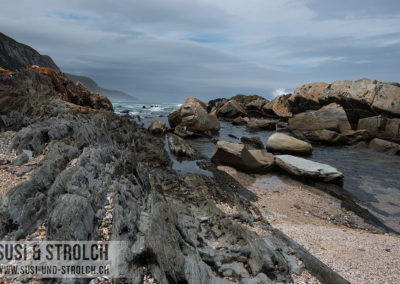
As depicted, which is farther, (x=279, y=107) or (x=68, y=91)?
(x=279, y=107)

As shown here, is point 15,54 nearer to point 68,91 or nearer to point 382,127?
point 68,91

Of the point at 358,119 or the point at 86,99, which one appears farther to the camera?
the point at 358,119

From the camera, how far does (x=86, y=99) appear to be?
3198 cm

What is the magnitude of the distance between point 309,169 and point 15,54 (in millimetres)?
123498

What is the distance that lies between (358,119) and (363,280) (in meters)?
34.3

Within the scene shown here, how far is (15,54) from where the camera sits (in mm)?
98312

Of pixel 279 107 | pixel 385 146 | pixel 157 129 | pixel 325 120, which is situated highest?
pixel 279 107

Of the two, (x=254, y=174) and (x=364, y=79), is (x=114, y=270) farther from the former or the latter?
(x=364, y=79)

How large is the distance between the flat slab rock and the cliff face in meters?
105

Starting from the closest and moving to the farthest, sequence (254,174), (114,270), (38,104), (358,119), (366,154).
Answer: (114,270)
(38,104)
(254,174)
(366,154)
(358,119)

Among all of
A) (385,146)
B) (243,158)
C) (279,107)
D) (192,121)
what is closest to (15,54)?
(192,121)

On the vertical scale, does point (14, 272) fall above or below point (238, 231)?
above

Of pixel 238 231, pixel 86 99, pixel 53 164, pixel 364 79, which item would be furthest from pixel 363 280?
pixel 364 79

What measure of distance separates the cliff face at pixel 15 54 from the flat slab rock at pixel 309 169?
105m
